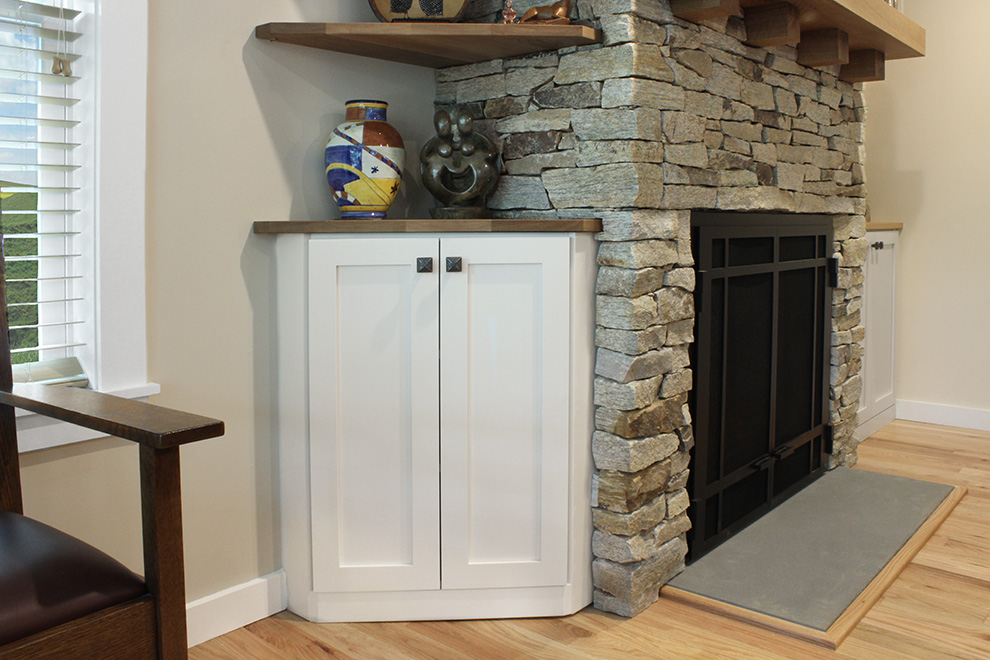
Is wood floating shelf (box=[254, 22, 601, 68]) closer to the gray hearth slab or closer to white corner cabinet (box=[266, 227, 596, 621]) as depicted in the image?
white corner cabinet (box=[266, 227, 596, 621])

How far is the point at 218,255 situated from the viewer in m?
1.94

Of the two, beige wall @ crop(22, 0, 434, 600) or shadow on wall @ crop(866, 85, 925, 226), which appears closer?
beige wall @ crop(22, 0, 434, 600)

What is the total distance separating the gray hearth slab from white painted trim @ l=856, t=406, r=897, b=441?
62 cm

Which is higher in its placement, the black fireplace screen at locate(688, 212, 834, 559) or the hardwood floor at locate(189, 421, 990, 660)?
the black fireplace screen at locate(688, 212, 834, 559)

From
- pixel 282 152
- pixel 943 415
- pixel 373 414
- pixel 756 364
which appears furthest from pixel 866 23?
pixel 943 415

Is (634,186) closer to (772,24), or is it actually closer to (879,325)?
(772,24)

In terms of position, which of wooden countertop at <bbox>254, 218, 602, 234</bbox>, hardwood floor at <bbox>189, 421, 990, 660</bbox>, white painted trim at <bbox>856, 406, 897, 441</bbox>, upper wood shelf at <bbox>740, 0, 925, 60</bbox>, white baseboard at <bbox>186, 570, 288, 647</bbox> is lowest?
hardwood floor at <bbox>189, 421, 990, 660</bbox>

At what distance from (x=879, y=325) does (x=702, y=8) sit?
2.20 meters

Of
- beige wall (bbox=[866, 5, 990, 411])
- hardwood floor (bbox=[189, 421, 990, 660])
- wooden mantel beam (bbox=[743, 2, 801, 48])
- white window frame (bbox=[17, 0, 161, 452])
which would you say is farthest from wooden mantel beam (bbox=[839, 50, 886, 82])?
white window frame (bbox=[17, 0, 161, 452])

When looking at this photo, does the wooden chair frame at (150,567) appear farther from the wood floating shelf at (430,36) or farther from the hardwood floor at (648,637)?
the wood floating shelf at (430,36)

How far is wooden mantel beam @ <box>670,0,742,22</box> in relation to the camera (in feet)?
6.79

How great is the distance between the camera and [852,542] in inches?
98.5

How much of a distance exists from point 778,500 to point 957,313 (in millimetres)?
1701

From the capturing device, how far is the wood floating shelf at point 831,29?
2.32 meters
